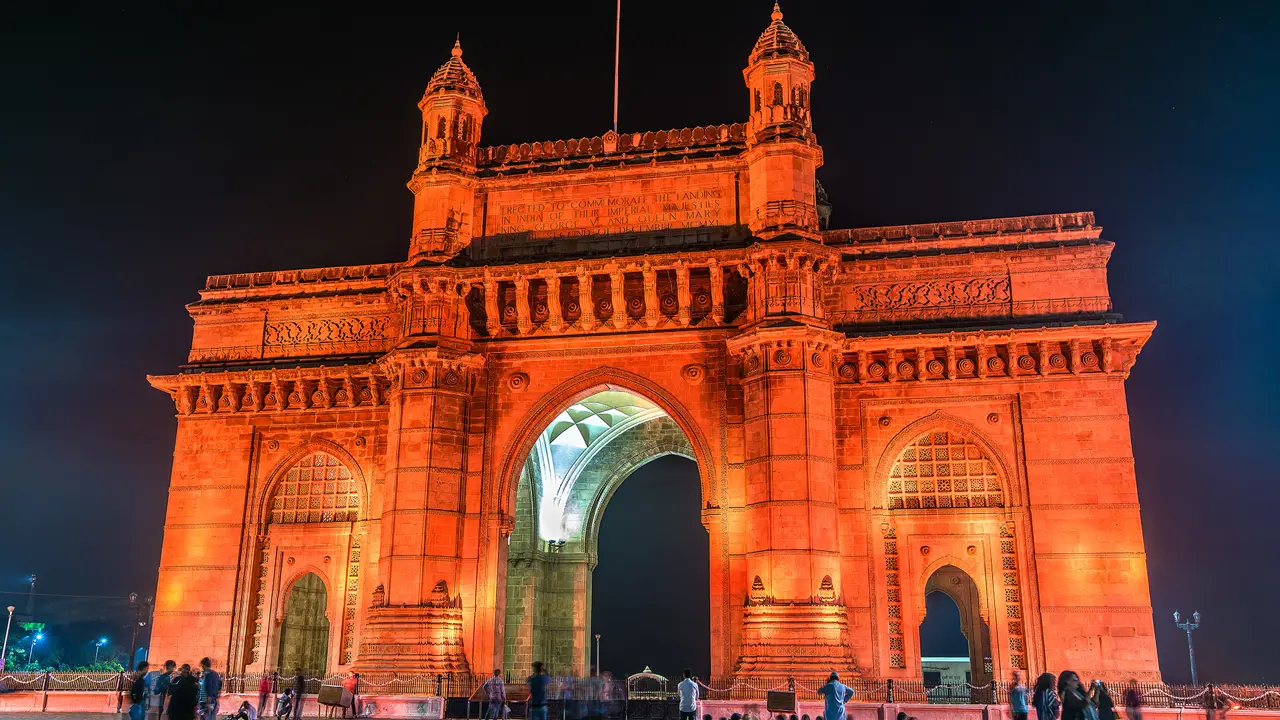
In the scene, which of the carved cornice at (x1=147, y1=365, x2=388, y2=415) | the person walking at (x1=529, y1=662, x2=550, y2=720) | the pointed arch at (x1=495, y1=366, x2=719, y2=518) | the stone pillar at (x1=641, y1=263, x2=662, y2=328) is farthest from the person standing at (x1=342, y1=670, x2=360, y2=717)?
the stone pillar at (x1=641, y1=263, x2=662, y2=328)

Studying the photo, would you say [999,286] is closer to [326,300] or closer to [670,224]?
[670,224]

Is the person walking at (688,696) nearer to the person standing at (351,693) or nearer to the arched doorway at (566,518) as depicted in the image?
the person standing at (351,693)

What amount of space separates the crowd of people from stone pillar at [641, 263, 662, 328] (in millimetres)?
10473

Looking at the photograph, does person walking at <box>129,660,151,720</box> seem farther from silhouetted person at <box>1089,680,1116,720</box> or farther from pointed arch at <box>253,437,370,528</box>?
silhouetted person at <box>1089,680,1116,720</box>

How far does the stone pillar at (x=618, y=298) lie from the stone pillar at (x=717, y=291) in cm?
218

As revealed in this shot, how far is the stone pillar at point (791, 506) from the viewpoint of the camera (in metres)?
22.6

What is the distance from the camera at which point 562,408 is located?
26.6 m

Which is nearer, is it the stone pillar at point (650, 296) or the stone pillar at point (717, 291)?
the stone pillar at point (717, 291)

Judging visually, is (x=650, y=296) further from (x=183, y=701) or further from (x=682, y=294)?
(x=183, y=701)

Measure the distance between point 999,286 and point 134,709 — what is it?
20.5 m

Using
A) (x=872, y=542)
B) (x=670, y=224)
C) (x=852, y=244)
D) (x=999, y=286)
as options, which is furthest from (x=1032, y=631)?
(x=670, y=224)

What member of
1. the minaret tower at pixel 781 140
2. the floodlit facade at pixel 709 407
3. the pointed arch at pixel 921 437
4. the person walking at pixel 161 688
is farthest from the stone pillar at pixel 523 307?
the person walking at pixel 161 688

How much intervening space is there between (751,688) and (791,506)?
12.7 feet

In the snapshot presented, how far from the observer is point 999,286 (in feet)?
87.0
